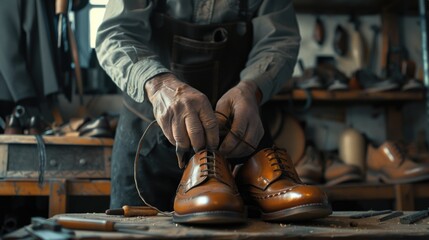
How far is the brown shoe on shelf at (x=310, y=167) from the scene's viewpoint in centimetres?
205

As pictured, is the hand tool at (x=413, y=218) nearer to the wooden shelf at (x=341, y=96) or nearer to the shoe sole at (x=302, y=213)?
the shoe sole at (x=302, y=213)

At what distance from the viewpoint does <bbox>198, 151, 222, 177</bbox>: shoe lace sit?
857 millimetres

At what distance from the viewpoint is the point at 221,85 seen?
48.1 inches

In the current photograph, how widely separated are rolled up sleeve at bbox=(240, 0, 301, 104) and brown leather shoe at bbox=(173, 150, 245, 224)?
10.3 inches

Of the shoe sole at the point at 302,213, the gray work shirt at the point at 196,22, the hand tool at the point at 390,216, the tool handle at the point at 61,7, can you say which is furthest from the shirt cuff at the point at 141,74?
the tool handle at the point at 61,7

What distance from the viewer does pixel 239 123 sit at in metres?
0.94

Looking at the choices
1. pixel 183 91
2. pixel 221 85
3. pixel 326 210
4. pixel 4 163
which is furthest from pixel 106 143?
pixel 326 210

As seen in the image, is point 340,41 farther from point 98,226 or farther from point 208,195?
point 98,226

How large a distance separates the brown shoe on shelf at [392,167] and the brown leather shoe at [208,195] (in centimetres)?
130

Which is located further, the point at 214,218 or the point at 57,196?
the point at 57,196

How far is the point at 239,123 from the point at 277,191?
0.50ft

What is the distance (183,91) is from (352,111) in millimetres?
1781

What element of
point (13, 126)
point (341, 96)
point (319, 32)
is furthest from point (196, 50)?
point (319, 32)

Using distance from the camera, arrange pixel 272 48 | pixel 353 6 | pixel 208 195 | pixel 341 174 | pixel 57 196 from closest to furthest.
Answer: pixel 208 195 < pixel 272 48 < pixel 57 196 < pixel 341 174 < pixel 353 6
